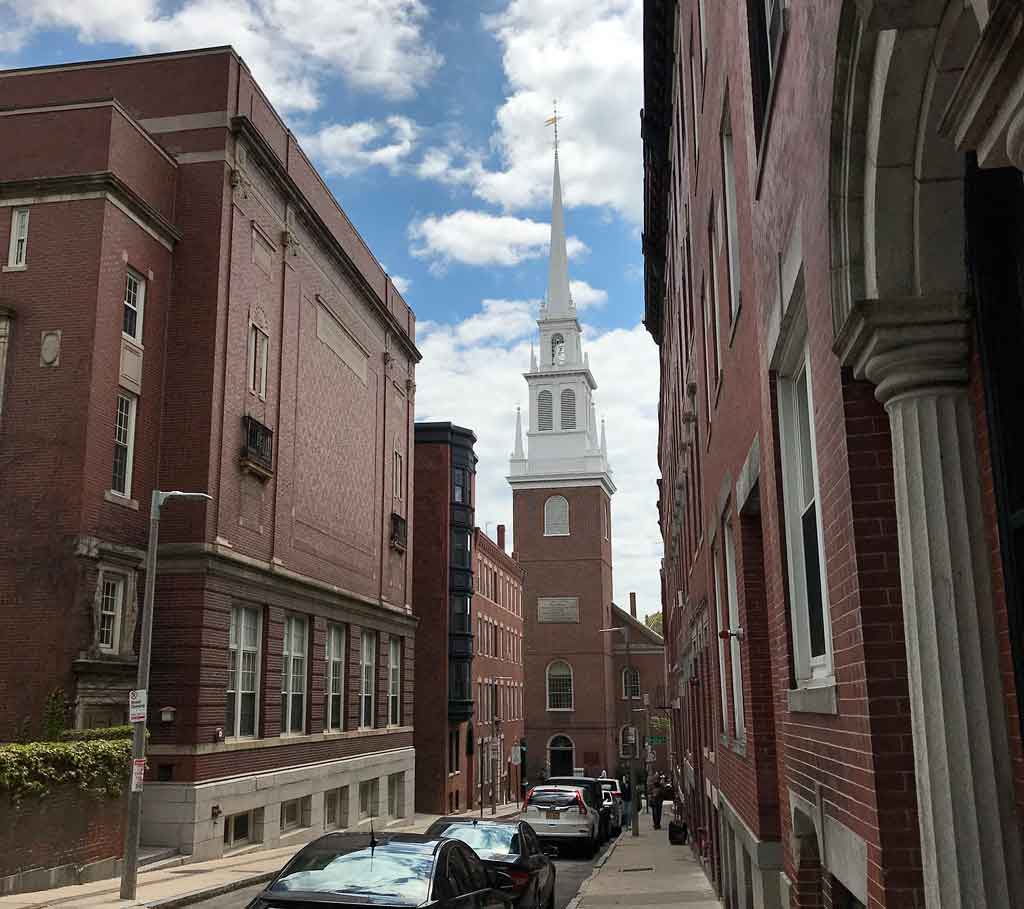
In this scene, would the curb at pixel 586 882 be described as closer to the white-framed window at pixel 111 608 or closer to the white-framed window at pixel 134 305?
the white-framed window at pixel 111 608

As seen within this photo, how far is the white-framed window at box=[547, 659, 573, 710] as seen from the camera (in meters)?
76.6

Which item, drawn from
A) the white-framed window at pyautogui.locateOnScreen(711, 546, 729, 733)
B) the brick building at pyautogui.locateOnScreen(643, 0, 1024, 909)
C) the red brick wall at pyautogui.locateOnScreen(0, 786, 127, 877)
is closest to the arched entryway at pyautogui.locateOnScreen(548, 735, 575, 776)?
the red brick wall at pyautogui.locateOnScreen(0, 786, 127, 877)

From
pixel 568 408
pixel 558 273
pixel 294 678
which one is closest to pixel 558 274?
pixel 558 273

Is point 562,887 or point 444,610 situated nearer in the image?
point 562,887

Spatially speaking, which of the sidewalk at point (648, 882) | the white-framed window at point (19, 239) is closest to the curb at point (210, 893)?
the sidewalk at point (648, 882)

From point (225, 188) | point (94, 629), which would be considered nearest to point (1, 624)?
point (94, 629)

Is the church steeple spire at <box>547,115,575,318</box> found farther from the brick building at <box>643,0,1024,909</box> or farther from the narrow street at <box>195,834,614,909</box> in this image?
the brick building at <box>643,0,1024,909</box>

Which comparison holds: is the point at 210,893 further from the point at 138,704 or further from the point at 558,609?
the point at 558,609

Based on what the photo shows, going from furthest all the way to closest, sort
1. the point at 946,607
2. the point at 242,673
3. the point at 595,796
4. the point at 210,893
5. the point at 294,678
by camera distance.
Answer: the point at 595,796, the point at 294,678, the point at 242,673, the point at 210,893, the point at 946,607

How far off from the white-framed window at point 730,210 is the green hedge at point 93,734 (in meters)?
15.1

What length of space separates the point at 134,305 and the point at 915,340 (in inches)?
875

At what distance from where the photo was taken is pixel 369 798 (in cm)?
3450

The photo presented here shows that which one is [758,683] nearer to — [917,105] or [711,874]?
[917,105]

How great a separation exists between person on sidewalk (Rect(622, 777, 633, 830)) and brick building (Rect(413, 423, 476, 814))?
7707mm
